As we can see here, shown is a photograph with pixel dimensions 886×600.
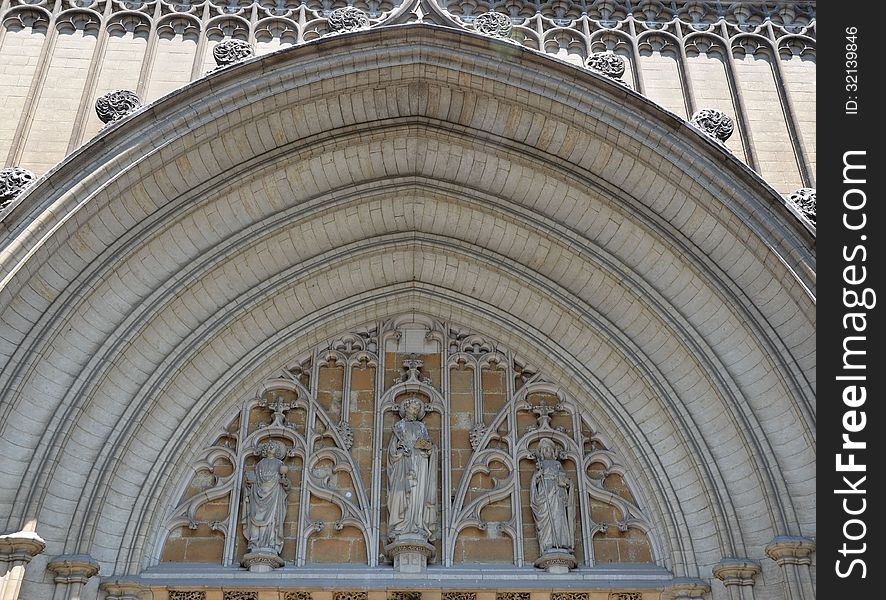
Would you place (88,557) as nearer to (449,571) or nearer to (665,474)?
(449,571)

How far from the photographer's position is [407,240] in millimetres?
12039

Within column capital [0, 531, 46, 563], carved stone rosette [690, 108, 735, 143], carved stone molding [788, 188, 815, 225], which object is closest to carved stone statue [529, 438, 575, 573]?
carved stone molding [788, 188, 815, 225]

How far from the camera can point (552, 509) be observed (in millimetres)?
10539

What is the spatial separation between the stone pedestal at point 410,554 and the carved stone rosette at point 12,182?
17.7ft

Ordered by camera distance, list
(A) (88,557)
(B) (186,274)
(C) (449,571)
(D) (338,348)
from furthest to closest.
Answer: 1. (D) (338,348)
2. (B) (186,274)
3. (C) (449,571)
4. (A) (88,557)

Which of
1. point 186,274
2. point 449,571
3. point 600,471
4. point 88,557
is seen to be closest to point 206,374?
point 186,274

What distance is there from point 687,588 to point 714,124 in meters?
5.18

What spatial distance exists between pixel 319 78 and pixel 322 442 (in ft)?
13.8

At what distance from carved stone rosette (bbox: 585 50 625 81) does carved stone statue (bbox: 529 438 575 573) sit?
443cm

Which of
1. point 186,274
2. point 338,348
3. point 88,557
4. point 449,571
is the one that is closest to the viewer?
point 88,557

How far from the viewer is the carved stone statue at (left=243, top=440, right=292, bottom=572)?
33.2ft

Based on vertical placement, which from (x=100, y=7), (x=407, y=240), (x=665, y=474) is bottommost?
(x=665, y=474)

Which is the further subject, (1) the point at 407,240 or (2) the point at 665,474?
(1) the point at 407,240

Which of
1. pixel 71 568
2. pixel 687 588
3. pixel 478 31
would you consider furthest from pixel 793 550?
pixel 71 568
